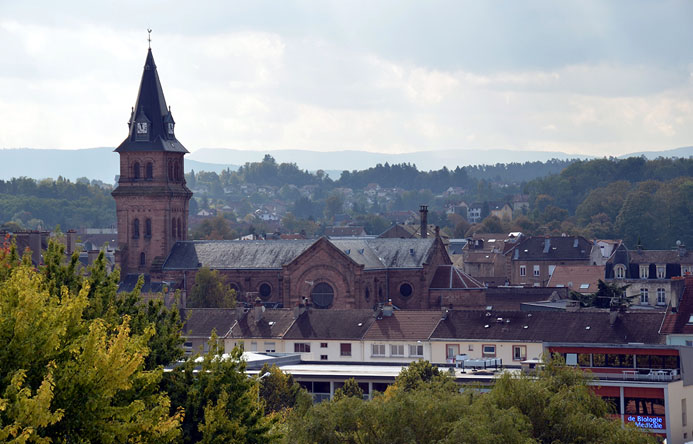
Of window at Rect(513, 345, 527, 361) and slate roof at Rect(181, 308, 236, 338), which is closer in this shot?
window at Rect(513, 345, 527, 361)

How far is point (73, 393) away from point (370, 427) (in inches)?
822

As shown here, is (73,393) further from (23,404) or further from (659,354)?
(659,354)

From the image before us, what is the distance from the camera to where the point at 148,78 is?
379 ft

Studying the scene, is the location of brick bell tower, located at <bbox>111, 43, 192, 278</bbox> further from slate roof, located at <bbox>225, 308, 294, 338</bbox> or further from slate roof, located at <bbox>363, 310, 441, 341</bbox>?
slate roof, located at <bbox>363, 310, 441, 341</bbox>

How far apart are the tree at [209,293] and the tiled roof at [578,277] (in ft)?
130

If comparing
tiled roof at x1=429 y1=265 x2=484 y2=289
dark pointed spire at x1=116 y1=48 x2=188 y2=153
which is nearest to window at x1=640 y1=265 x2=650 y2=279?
tiled roof at x1=429 y1=265 x2=484 y2=289

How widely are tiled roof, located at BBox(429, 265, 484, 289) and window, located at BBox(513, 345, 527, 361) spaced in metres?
30.2

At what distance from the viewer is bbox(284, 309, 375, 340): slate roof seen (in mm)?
84375

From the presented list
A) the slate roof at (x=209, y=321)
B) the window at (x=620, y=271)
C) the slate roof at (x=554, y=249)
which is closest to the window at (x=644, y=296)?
the window at (x=620, y=271)

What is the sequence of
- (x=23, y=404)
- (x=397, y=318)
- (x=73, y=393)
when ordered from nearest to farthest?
(x=23, y=404) < (x=73, y=393) < (x=397, y=318)

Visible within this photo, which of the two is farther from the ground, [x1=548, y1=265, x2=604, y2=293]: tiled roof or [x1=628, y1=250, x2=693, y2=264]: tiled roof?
[x1=628, y1=250, x2=693, y2=264]: tiled roof

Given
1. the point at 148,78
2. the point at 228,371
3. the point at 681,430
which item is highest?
the point at 148,78

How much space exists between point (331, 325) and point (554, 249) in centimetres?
7984

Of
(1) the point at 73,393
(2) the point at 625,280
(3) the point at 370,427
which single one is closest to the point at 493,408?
(3) the point at 370,427
